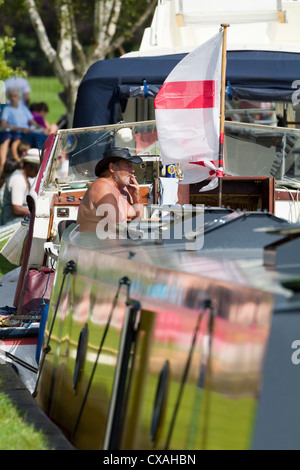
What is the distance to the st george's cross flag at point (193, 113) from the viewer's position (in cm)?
728

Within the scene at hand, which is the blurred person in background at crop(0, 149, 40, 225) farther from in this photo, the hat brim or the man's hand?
the hat brim

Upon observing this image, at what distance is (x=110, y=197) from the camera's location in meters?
7.38

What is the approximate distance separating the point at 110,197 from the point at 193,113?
1.05 meters

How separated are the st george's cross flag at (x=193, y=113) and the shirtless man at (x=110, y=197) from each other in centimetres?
49

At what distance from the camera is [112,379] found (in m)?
4.24

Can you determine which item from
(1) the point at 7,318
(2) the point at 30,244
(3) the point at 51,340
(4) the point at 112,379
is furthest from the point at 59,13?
(4) the point at 112,379

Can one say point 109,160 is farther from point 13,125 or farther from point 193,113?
point 13,125

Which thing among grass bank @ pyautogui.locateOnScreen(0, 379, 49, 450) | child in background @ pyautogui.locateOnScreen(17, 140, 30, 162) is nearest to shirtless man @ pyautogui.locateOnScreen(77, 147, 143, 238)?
grass bank @ pyautogui.locateOnScreen(0, 379, 49, 450)

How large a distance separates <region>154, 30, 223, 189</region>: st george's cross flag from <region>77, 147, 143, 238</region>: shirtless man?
1.62ft

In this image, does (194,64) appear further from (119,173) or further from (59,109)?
(59,109)

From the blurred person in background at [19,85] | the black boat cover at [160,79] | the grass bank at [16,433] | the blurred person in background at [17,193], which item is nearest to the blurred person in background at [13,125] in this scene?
the blurred person in background at [19,85]

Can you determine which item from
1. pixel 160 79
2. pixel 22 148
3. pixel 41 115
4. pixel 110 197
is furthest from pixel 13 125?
pixel 110 197

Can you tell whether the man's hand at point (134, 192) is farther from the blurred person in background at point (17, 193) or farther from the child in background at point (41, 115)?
the child in background at point (41, 115)

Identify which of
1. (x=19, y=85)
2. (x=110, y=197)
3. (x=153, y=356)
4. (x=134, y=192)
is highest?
(x=153, y=356)
